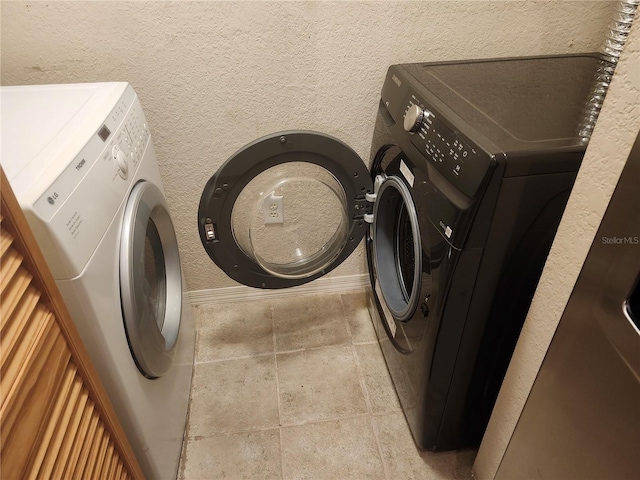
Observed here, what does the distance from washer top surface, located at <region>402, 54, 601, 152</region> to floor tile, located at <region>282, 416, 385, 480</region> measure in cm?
91

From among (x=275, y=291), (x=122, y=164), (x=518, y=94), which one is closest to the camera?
(x=122, y=164)

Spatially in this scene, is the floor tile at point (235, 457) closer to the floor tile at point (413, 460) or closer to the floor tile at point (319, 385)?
the floor tile at point (319, 385)

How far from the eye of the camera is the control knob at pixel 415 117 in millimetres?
988

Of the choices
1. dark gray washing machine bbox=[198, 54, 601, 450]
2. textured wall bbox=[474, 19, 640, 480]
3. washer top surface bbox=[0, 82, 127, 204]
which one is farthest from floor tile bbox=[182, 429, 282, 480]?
washer top surface bbox=[0, 82, 127, 204]

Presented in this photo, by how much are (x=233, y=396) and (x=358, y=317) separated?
53 cm

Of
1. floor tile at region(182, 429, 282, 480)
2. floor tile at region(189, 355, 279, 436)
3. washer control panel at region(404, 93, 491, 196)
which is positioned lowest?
floor tile at region(182, 429, 282, 480)

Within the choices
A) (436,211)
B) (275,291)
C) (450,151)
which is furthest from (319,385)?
(450,151)

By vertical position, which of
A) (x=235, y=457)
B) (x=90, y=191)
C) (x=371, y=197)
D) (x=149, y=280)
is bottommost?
(x=235, y=457)

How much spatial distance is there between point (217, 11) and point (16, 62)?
0.54 metres

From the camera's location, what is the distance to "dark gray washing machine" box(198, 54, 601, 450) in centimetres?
83

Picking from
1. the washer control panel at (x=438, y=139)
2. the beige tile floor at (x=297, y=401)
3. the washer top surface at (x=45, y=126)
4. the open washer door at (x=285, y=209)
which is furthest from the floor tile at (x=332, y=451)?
the washer top surface at (x=45, y=126)

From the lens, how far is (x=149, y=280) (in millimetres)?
1150

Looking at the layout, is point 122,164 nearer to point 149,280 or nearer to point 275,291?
point 149,280

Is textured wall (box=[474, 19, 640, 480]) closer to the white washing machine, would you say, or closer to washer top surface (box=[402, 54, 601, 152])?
washer top surface (box=[402, 54, 601, 152])
